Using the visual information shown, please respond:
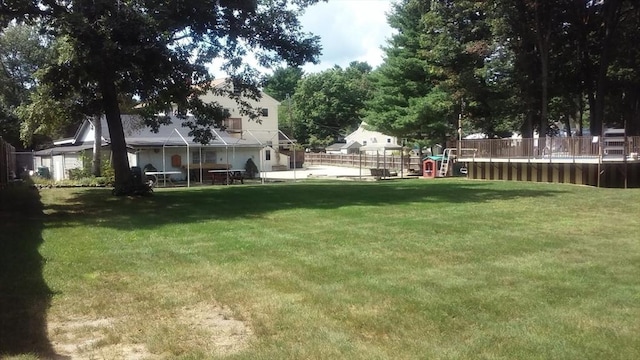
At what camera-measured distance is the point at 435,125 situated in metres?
37.9

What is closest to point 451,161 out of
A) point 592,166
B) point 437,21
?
point 437,21

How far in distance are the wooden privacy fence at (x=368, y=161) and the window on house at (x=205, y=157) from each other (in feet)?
33.5

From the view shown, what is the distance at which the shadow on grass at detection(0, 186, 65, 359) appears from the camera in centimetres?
502

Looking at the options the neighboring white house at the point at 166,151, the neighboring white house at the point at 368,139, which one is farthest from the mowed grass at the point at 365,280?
the neighboring white house at the point at 368,139

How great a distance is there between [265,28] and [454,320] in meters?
15.6

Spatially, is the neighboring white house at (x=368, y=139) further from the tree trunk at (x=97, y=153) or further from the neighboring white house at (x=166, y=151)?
the tree trunk at (x=97, y=153)

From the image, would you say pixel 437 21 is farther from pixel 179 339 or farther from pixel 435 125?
pixel 179 339

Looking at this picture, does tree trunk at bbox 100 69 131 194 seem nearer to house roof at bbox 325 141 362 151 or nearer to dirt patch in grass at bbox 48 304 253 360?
Answer: dirt patch in grass at bbox 48 304 253 360

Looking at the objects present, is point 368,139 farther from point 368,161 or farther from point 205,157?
point 205,157

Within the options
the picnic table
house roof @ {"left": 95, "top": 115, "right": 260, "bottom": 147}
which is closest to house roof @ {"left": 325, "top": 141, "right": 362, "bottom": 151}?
house roof @ {"left": 95, "top": 115, "right": 260, "bottom": 147}

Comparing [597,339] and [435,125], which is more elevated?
[435,125]

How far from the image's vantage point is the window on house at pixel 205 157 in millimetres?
37656

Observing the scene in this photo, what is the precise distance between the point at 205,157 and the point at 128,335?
3342 cm

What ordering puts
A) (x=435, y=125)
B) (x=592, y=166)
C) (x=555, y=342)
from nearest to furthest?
(x=555, y=342) < (x=592, y=166) < (x=435, y=125)
